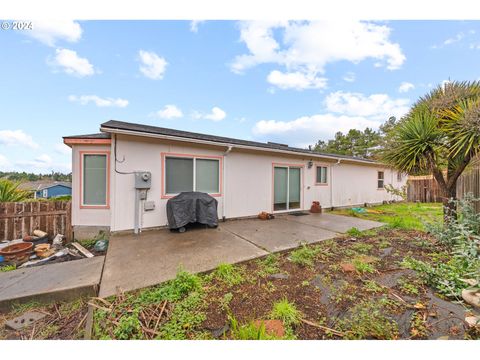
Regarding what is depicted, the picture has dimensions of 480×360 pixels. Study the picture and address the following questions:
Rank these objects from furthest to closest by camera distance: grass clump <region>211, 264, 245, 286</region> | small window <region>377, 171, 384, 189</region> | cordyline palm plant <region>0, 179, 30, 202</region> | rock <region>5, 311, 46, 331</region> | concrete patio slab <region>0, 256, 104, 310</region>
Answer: small window <region>377, 171, 384, 189</region> < cordyline palm plant <region>0, 179, 30, 202</region> < grass clump <region>211, 264, 245, 286</region> < concrete patio slab <region>0, 256, 104, 310</region> < rock <region>5, 311, 46, 331</region>

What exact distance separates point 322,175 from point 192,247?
22.5 feet

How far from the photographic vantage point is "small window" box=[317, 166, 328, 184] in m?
8.28

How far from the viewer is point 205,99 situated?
9.64 metres

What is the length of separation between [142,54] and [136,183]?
4453 millimetres

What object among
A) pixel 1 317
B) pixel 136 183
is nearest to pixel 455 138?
pixel 136 183

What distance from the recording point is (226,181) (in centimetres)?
596

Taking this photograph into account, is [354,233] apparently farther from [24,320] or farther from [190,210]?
[24,320]

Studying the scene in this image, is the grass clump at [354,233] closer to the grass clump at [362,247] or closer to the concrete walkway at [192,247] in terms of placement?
the concrete walkway at [192,247]

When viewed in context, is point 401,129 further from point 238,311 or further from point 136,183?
point 136,183

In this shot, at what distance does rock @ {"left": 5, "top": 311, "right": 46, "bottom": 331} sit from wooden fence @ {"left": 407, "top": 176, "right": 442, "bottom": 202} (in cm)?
1657

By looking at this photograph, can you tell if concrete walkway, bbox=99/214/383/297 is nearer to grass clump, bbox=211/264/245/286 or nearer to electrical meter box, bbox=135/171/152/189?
grass clump, bbox=211/264/245/286

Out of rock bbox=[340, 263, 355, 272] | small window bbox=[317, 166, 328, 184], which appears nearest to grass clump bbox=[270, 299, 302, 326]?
rock bbox=[340, 263, 355, 272]

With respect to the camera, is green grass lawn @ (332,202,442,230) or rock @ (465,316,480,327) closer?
rock @ (465,316,480,327)

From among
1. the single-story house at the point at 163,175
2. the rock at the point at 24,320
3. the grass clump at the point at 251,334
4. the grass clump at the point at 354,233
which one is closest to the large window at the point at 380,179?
the single-story house at the point at 163,175
